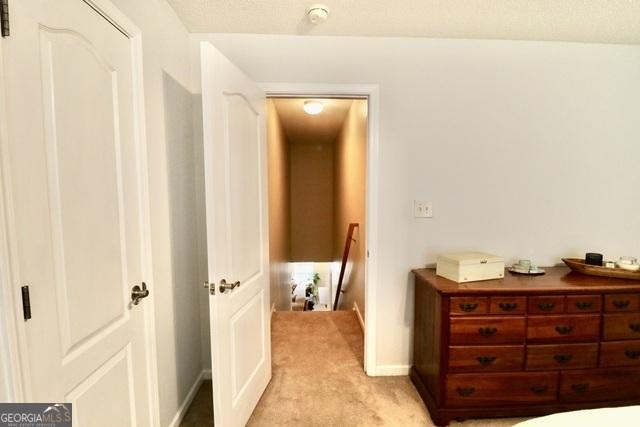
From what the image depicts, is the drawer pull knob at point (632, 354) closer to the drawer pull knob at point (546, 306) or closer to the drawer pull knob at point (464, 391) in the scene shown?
the drawer pull knob at point (546, 306)

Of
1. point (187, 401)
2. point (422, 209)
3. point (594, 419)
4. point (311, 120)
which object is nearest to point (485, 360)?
point (594, 419)

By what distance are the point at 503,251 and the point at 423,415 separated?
124 centimetres

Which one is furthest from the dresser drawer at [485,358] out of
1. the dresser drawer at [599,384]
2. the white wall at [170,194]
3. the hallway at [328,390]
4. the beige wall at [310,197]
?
the beige wall at [310,197]

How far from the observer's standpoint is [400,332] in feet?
6.72

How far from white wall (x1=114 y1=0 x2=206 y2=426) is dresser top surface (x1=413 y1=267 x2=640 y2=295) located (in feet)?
4.97

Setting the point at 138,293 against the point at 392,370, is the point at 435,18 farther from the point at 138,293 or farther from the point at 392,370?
the point at 392,370

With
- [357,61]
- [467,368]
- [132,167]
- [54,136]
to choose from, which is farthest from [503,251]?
[54,136]

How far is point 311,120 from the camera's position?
13.5ft

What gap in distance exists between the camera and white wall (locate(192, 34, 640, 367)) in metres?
1.89

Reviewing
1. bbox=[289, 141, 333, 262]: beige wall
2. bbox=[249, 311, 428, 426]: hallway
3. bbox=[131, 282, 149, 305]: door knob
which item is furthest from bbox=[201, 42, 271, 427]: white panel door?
bbox=[289, 141, 333, 262]: beige wall

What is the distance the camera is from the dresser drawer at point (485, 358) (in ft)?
5.18

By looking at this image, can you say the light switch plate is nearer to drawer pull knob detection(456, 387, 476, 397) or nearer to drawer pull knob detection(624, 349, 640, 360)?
drawer pull knob detection(456, 387, 476, 397)

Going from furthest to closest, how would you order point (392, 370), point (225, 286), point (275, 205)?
point (275, 205), point (392, 370), point (225, 286)

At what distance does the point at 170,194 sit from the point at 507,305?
6.58 feet
